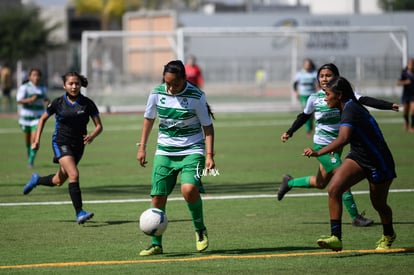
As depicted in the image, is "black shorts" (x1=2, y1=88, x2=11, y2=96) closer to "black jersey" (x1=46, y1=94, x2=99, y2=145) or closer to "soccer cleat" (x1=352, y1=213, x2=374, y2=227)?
"black jersey" (x1=46, y1=94, x2=99, y2=145)

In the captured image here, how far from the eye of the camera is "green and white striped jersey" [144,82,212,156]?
1040 centimetres

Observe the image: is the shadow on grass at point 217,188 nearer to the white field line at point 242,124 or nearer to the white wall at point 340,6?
the white field line at point 242,124

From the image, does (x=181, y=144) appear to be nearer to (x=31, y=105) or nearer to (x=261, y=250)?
(x=261, y=250)

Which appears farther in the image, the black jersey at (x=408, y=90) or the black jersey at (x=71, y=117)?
the black jersey at (x=408, y=90)

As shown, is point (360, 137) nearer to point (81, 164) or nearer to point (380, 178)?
point (380, 178)

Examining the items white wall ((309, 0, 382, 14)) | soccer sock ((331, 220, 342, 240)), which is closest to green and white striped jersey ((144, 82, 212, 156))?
soccer sock ((331, 220, 342, 240))

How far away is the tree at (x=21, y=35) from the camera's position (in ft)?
219

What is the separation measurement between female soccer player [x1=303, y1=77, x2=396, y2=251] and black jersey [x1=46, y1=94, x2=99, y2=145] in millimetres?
4302

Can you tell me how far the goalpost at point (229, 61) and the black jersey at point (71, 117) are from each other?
2625 centimetres

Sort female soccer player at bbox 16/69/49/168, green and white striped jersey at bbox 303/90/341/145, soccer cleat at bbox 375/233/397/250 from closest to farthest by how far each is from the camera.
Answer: soccer cleat at bbox 375/233/397/250, green and white striped jersey at bbox 303/90/341/145, female soccer player at bbox 16/69/49/168

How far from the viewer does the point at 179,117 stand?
10.4 metres

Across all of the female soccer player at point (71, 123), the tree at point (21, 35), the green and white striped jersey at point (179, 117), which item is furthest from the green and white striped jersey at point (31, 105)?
the tree at point (21, 35)

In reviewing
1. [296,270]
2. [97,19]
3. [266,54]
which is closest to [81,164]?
[296,270]

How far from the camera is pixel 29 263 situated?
984 centimetres
